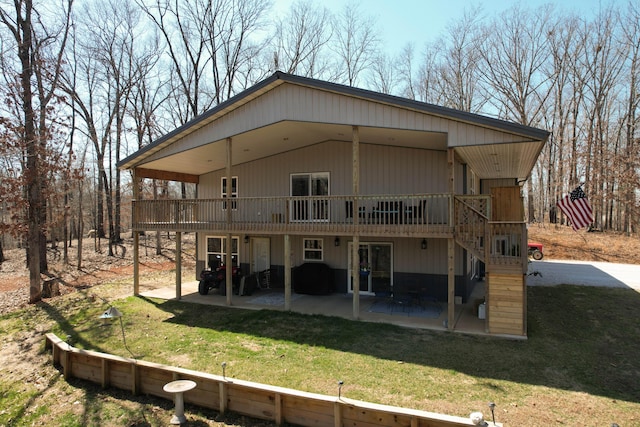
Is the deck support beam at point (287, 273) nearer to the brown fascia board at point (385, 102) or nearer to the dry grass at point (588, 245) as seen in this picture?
the brown fascia board at point (385, 102)

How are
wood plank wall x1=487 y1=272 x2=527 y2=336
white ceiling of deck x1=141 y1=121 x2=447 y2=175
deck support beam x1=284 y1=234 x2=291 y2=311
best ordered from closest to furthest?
wood plank wall x1=487 y1=272 x2=527 y2=336
white ceiling of deck x1=141 y1=121 x2=447 y2=175
deck support beam x1=284 y1=234 x2=291 y2=311

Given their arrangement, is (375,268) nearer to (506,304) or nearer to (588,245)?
(506,304)

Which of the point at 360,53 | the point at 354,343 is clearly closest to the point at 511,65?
the point at 360,53

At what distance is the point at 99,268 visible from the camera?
19281 mm

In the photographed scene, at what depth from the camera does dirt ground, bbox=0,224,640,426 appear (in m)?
8.10

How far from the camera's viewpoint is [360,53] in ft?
97.6

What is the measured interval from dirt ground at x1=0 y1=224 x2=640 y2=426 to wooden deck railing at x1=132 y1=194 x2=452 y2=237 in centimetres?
359

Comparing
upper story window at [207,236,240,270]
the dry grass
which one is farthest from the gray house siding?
the dry grass

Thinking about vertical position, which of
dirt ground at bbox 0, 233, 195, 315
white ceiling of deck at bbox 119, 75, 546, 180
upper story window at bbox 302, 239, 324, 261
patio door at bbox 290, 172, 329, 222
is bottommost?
dirt ground at bbox 0, 233, 195, 315

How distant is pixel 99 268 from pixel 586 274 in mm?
22783

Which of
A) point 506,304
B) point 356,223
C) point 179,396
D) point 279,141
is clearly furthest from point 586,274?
point 179,396

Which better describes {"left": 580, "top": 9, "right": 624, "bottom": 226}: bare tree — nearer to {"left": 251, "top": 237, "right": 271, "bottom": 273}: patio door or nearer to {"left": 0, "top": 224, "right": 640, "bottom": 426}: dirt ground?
{"left": 0, "top": 224, "right": 640, "bottom": 426}: dirt ground

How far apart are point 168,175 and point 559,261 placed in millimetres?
20153

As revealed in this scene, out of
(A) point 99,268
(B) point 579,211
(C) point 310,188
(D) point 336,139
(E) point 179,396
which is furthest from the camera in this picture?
(A) point 99,268
